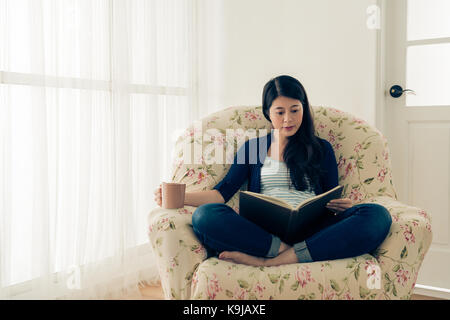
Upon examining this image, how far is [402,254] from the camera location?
54.3 inches

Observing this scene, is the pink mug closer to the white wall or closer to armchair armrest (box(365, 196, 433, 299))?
armchair armrest (box(365, 196, 433, 299))

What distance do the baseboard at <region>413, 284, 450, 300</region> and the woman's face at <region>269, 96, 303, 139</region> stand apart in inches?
47.4

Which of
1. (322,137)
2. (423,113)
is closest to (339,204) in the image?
(322,137)

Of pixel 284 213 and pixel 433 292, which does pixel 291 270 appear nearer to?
pixel 284 213

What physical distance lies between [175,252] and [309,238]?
413 millimetres

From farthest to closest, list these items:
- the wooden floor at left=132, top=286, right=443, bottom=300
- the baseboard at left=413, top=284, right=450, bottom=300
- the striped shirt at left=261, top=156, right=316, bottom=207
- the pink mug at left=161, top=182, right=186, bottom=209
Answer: the baseboard at left=413, top=284, right=450, bottom=300 < the wooden floor at left=132, top=286, right=443, bottom=300 < the striped shirt at left=261, top=156, right=316, bottom=207 < the pink mug at left=161, top=182, right=186, bottom=209

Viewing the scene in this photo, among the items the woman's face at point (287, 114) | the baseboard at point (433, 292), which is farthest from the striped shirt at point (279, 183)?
the baseboard at point (433, 292)

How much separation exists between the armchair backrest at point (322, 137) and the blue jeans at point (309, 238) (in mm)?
369

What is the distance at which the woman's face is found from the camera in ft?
5.70

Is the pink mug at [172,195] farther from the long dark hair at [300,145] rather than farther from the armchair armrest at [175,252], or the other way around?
the long dark hair at [300,145]

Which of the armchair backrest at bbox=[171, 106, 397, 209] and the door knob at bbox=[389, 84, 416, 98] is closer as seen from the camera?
the armchair backrest at bbox=[171, 106, 397, 209]

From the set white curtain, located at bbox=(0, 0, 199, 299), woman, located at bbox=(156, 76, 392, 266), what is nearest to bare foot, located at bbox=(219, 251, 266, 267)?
woman, located at bbox=(156, 76, 392, 266)
